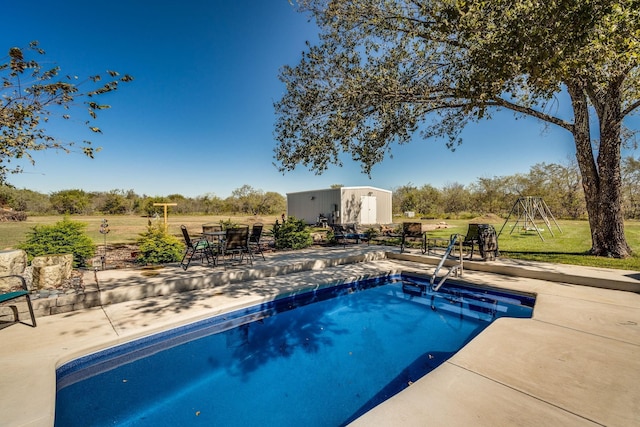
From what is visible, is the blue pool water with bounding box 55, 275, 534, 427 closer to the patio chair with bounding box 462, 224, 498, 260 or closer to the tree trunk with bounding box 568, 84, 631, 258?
the patio chair with bounding box 462, 224, 498, 260

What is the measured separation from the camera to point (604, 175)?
261 inches

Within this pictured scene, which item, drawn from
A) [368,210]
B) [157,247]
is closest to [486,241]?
[157,247]

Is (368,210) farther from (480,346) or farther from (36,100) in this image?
(36,100)

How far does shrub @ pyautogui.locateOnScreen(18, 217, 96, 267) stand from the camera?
16.5ft

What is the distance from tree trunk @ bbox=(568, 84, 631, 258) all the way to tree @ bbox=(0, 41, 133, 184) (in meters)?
9.63

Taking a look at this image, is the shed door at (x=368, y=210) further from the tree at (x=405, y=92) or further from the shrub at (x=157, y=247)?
the shrub at (x=157, y=247)

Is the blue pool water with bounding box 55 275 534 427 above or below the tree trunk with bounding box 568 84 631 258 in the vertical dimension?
below

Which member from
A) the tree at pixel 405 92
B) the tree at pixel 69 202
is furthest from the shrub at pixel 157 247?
the tree at pixel 69 202

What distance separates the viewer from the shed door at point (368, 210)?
64.6 feet

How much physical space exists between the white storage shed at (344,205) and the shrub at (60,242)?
13176 millimetres

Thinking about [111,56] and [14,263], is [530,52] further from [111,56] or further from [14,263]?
[111,56]

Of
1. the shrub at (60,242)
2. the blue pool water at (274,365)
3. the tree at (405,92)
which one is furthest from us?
the tree at (405,92)

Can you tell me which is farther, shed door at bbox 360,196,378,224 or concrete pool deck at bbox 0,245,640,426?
shed door at bbox 360,196,378,224

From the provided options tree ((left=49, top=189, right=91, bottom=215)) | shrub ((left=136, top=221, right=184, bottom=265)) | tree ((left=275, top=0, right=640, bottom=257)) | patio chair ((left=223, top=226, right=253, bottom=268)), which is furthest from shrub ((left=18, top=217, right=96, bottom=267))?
tree ((left=49, top=189, right=91, bottom=215))
